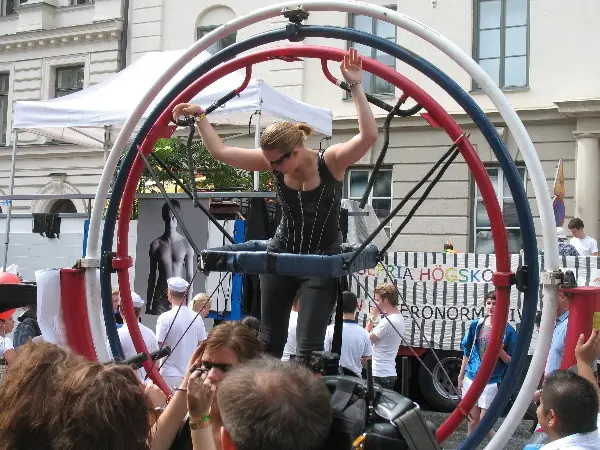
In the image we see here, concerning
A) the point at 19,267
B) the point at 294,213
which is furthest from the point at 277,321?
the point at 19,267

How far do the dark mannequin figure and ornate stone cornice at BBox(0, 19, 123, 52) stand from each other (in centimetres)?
1321

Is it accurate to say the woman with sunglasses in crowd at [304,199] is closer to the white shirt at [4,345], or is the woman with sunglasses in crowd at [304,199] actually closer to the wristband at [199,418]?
the wristband at [199,418]

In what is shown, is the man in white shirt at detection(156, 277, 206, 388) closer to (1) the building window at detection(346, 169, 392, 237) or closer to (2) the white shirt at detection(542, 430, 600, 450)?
(2) the white shirt at detection(542, 430, 600, 450)

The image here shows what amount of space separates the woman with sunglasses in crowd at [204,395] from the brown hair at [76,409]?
0.20m

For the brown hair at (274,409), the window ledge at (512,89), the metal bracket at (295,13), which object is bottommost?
the brown hair at (274,409)

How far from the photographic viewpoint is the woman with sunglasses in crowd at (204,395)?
2.13m

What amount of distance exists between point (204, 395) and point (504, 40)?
15127mm

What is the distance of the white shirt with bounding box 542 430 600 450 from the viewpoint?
3178 mm

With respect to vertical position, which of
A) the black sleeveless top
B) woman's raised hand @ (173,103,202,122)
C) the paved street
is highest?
woman's raised hand @ (173,103,202,122)

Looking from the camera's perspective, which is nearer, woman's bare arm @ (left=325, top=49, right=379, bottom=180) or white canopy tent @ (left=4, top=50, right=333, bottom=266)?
woman's bare arm @ (left=325, top=49, right=379, bottom=180)

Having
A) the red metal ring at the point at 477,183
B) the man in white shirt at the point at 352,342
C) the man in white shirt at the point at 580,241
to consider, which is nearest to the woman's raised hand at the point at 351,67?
Answer: the red metal ring at the point at 477,183

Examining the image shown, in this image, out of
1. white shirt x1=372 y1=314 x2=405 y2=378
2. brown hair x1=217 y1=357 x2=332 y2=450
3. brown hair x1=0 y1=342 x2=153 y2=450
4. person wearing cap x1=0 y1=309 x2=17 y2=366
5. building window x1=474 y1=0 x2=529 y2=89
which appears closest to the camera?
brown hair x1=217 y1=357 x2=332 y2=450

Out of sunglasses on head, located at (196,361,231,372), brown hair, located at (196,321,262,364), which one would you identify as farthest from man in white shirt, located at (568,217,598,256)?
sunglasses on head, located at (196,361,231,372)

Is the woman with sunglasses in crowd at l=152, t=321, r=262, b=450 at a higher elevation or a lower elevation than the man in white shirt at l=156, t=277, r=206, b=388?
higher
